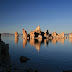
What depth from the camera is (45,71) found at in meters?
19.7

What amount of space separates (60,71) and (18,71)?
33.4 feet

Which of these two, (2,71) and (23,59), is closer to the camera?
(2,71)

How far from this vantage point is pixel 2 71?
15438 mm

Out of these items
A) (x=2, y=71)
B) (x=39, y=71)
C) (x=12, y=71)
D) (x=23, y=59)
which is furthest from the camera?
(x=23, y=59)

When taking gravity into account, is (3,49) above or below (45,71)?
above

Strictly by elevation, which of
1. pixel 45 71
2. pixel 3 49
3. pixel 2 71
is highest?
pixel 3 49

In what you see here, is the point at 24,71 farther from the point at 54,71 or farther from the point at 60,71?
the point at 60,71

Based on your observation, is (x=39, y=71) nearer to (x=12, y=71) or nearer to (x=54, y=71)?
(x=54, y=71)

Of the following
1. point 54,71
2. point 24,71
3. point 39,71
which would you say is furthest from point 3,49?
point 54,71

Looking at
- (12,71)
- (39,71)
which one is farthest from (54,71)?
(12,71)

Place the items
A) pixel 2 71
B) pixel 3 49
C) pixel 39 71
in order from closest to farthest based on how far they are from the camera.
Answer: pixel 2 71
pixel 39 71
pixel 3 49

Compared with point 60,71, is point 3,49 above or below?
above

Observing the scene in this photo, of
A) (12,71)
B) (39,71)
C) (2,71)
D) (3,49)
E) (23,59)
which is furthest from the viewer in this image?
(23,59)

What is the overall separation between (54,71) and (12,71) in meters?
10.1
